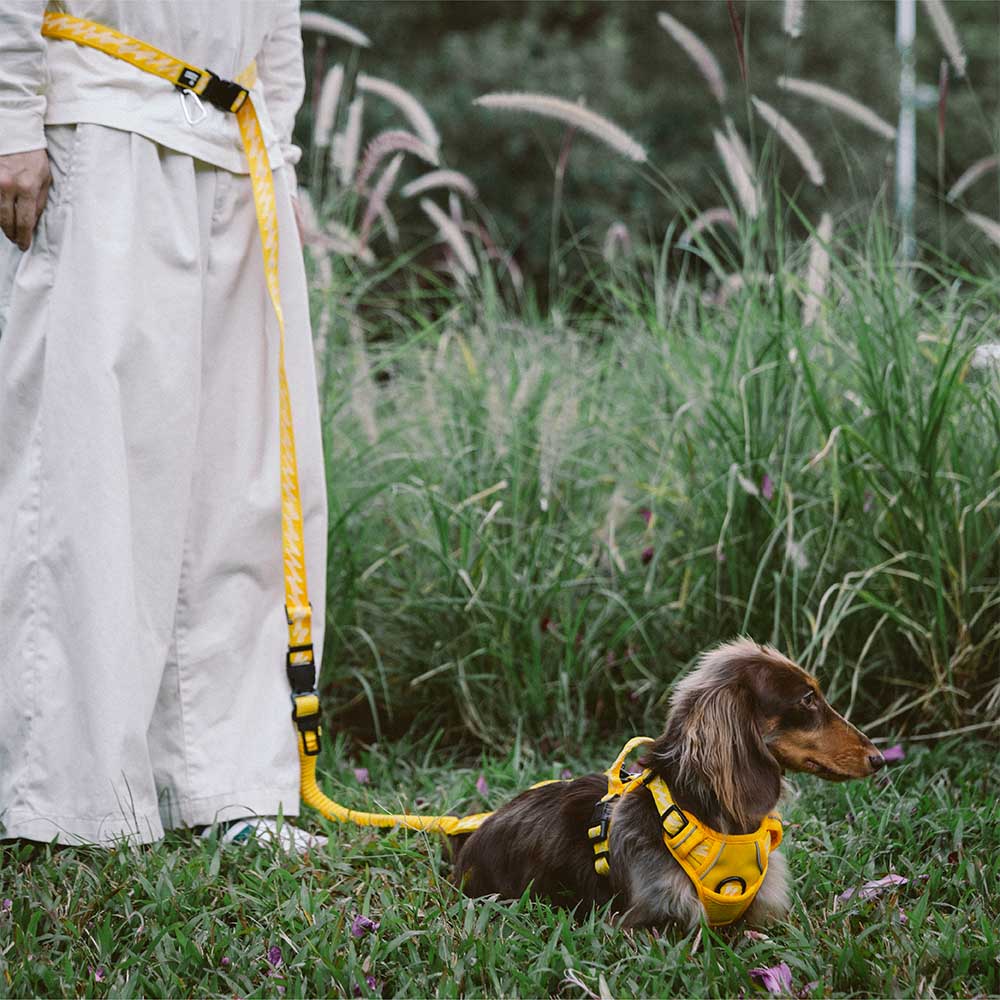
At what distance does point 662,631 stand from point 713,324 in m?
1.06

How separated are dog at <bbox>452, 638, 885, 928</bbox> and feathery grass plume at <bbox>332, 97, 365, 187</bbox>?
2.46 m

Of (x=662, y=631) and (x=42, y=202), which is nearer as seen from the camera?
(x=42, y=202)

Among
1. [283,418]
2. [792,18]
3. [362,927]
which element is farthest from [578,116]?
[362,927]

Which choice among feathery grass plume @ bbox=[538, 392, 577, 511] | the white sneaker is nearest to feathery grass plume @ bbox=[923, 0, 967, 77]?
feathery grass plume @ bbox=[538, 392, 577, 511]

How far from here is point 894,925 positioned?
2.26 metres

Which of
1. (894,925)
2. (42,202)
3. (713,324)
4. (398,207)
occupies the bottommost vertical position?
(398,207)

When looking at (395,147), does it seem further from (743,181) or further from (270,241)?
(270,241)

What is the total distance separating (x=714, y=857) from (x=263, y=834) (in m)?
1.10

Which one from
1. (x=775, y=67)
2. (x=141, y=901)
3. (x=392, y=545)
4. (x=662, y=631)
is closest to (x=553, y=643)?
(x=662, y=631)

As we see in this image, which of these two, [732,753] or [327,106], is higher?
[327,106]

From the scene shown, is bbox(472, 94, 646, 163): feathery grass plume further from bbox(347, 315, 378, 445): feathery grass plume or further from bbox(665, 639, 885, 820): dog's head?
bbox(665, 639, 885, 820): dog's head

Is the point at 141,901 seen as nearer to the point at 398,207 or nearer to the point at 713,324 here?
the point at 713,324

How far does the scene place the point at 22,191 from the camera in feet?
8.41

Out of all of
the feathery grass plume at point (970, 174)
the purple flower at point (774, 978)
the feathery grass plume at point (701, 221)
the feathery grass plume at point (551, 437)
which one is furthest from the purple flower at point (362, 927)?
the feathery grass plume at point (970, 174)
